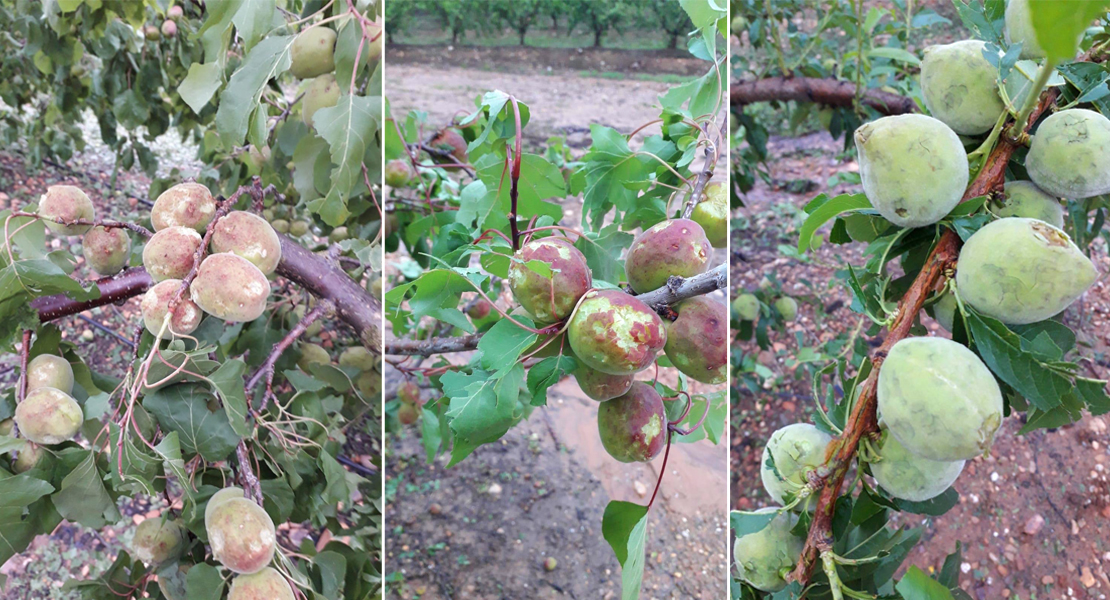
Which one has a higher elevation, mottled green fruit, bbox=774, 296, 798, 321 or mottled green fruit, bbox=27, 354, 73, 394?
mottled green fruit, bbox=27, 354, 73, 394

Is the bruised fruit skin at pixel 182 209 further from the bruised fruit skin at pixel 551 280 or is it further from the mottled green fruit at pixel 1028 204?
the mottled green fruit at pixel 1028 204

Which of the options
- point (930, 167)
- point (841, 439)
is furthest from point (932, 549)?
point (930, 167)

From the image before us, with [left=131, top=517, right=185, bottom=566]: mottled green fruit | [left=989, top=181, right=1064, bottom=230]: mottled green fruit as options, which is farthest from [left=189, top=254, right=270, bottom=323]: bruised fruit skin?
[left=989, top=181, right=1064, bottom=230]: mottled green fruit

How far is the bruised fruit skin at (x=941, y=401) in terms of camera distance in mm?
528

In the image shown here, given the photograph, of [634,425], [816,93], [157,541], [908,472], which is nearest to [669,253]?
[634,425]

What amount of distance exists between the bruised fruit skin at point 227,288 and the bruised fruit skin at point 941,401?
67 centimetres

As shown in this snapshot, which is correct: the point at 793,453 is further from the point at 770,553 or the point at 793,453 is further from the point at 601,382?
the point at 601,382

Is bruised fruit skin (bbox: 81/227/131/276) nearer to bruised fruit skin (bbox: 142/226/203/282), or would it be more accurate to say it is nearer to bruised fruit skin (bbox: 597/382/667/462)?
bruised fruit skin (bbox: 142/226/203/282)

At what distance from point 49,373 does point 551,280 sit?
71 cm

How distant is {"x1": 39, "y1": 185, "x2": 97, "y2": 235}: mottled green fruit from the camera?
0.90 meters

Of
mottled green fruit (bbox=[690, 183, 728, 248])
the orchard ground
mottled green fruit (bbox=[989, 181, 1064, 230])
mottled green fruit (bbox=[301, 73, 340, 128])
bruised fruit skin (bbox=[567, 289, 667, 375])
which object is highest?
mottled green fruit (bbox=[301, 73, 340, 128])

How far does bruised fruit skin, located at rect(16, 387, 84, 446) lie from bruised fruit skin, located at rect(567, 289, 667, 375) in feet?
2.15


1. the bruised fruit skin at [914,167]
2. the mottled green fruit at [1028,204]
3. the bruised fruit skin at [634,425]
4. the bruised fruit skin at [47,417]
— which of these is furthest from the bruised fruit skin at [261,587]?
the mottled green fruit at [1028,204]

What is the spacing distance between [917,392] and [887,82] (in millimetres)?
1668
